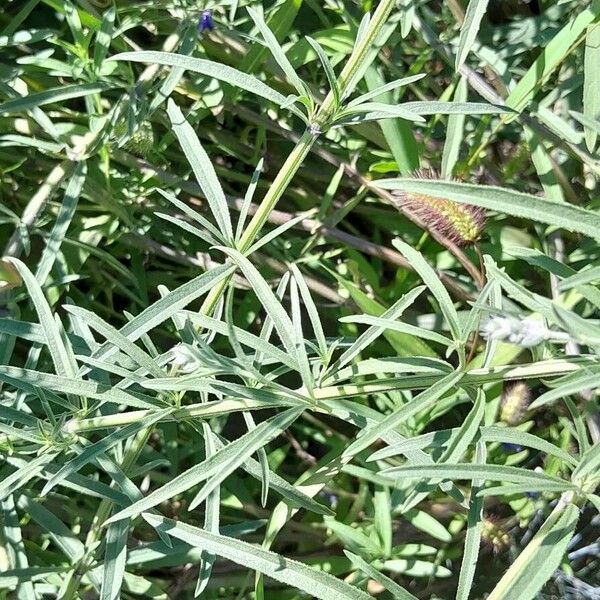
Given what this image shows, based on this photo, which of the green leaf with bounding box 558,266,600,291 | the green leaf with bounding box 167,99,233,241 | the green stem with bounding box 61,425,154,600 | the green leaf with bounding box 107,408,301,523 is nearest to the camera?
the green leaf with bounding box 558,266,600,291

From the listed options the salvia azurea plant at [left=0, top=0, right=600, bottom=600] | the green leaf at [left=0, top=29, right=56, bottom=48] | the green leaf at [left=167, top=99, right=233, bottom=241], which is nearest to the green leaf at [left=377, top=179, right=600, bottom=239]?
the salvia azurea plant at [left=0, top=0, right=600, bottom=600]

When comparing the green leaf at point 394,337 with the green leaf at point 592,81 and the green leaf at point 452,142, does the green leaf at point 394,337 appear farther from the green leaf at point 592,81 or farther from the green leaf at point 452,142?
the green leaf at point 592,81

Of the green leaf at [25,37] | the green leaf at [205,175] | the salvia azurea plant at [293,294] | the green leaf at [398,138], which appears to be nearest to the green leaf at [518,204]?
the salvia azurea plant at [293,294]

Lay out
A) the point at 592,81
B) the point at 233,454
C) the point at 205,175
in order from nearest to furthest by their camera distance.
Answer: the point at 233,454
the point at 205,175
the point at 592,81

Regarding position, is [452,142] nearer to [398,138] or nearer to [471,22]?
[398,138]

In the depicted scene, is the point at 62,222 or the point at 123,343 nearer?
the point at 123,343

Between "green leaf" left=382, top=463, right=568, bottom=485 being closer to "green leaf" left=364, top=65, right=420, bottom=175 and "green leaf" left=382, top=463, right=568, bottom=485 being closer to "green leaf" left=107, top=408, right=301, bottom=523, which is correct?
"green leaf" left=107, top=408, right=301, bottom=523

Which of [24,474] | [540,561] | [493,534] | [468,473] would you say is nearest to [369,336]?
[468,473]
